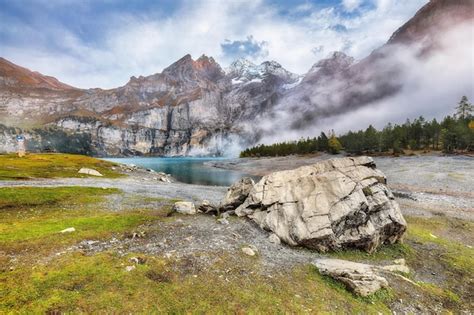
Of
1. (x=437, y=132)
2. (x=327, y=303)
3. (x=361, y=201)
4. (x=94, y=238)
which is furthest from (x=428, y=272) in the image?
(x=437, y=132)

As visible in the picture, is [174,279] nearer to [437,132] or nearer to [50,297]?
[50,297]

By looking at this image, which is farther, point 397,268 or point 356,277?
point 397,268

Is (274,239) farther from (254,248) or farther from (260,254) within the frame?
(260,254)

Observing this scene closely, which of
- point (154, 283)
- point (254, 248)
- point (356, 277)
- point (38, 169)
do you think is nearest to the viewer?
point (154, 283)

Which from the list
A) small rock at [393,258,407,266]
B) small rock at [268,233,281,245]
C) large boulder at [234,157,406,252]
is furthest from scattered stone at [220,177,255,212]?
small rock at [393,258,407,266]

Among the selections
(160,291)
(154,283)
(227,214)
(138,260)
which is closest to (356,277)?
(160,291)

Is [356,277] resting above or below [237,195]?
below

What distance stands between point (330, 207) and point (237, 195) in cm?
1172

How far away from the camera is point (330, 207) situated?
843 inches

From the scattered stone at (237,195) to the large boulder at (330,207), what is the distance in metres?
1.94

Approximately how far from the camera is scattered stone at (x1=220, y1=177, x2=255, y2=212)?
96.9ft

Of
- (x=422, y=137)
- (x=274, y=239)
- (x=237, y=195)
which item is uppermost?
(x=422, y=137)

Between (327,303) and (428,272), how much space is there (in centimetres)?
1147

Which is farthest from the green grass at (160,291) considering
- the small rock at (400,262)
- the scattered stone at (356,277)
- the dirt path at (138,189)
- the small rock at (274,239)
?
the dirt path at (138,189)
